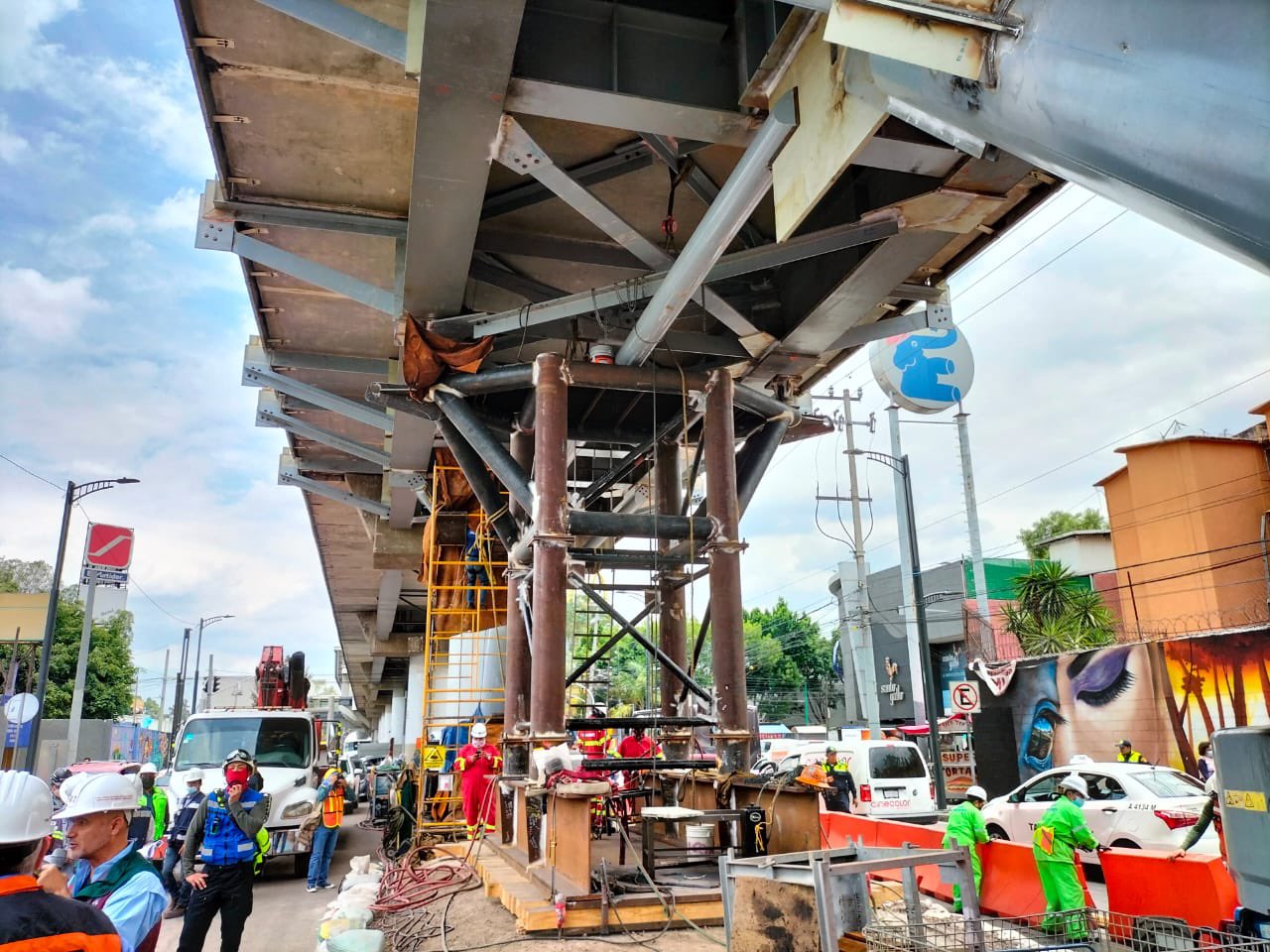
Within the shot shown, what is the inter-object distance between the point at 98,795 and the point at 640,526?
6600mm

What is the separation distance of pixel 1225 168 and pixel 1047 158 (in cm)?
88

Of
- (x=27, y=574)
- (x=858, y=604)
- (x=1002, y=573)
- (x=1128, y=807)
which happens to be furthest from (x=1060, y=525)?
(x=27, y=574)

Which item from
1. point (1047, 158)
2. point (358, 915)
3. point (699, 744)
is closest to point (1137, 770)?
point (699, 744)

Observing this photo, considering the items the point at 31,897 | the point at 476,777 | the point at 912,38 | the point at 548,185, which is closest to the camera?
the point at 31,897

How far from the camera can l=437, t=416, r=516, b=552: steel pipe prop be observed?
11.8 meters

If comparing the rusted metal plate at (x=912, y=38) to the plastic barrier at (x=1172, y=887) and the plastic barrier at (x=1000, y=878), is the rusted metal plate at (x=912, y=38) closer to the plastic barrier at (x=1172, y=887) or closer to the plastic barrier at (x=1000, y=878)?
the plastic barrier at (x=1000, y=878)

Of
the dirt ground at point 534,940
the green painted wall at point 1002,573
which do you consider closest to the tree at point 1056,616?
the green painted wall at point 1002,573

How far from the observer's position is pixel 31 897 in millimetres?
2664

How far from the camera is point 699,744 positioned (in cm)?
1003

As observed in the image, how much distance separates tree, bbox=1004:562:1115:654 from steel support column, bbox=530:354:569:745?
28.1 metres

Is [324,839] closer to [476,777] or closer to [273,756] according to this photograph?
[476,777]

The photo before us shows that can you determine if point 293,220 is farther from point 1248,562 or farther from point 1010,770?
point 1248,562

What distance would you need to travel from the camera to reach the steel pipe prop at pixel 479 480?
11.8 m

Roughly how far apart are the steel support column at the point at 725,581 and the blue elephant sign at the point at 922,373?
758 inches
